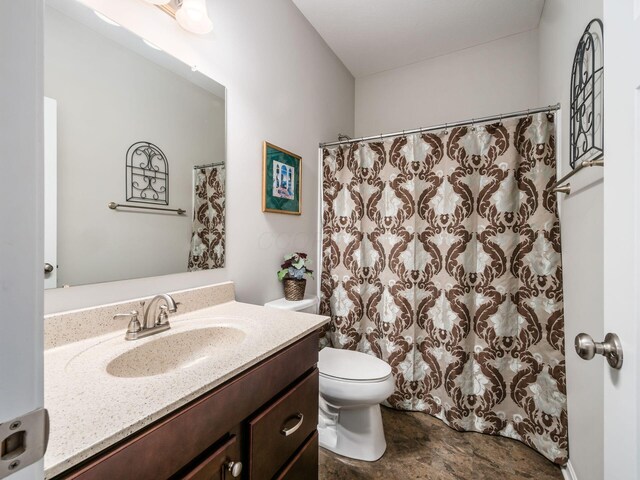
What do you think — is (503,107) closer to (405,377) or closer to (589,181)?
(589,181)

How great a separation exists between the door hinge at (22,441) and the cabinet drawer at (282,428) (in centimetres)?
55

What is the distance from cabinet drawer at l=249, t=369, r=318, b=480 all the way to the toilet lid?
0.42 m

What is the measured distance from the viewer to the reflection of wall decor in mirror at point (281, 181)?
160cm

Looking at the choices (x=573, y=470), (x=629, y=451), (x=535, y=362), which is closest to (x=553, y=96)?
(x=535, y=362)

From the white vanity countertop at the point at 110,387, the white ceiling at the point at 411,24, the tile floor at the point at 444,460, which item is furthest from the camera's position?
the white ceiling at the point at 411,24

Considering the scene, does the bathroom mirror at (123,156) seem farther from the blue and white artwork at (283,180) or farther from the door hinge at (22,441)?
the door hinge at (22,441)

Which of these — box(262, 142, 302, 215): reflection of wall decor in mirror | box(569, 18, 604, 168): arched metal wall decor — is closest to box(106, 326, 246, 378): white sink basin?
box(262, 142, 302, 215): reflection of wall decor in mirror

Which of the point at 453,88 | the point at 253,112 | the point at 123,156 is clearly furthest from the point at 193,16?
the point at 453,88

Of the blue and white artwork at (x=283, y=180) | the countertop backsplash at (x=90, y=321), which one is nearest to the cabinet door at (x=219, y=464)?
the countertop backsplash at (x=90, y=321)

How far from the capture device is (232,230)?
4.66 ft

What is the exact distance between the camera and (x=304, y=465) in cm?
99

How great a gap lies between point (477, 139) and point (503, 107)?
783mm

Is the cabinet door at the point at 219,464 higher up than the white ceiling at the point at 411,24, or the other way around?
the white ceiling at the point at 411,24

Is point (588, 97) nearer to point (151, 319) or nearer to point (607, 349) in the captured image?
point (607, 349)
